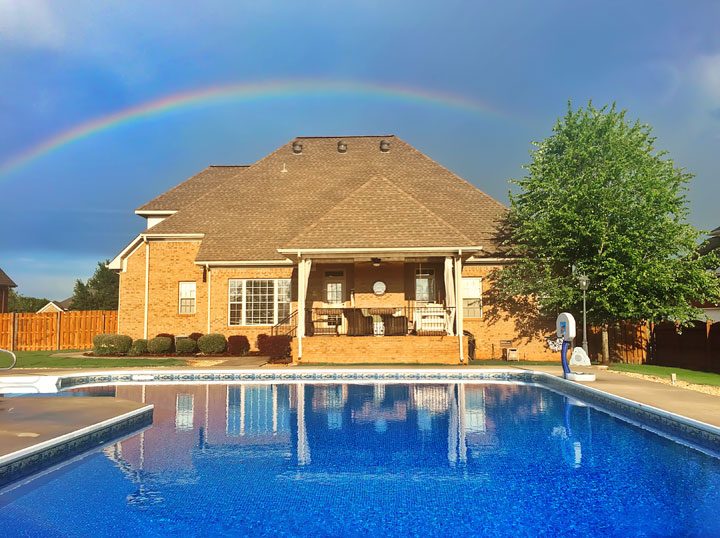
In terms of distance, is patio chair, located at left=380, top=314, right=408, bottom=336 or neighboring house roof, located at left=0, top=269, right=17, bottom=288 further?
neighboring house roof, located at left=0, top=269, right=17, bottom=288

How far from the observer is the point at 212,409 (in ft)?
39.2

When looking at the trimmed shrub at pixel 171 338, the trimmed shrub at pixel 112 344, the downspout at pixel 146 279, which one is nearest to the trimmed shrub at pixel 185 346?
the trimmed shrub at pixel 171 338

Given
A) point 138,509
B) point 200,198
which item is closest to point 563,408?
point 138,509

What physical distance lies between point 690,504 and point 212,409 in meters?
8.95

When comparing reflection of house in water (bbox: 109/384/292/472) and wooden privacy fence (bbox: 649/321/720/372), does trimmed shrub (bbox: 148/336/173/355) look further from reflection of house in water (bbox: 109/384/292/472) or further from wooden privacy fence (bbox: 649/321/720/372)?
wooden privacy fence (bbox: 649/321/720/372)

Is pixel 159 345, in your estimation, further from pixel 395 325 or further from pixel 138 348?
pixel 395 325

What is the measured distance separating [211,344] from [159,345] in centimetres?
224

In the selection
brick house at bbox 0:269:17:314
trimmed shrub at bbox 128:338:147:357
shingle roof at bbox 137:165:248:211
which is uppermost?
shingle roof at bbox 137:165:248:211

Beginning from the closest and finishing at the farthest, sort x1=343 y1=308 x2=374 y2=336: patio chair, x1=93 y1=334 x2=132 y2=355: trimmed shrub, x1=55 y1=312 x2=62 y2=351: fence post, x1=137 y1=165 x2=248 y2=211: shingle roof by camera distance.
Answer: x1=343 y1=308 x2=374 y2=336: patio chair → x1=93 y1=334 x2=132 y2=355: trimmed shrub → x1=137 y1=165 x2=248 y2=211: shingle roof → x1=55 y1=312 x2=62 y2=351: fence post

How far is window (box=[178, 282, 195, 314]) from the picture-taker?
2405 cm

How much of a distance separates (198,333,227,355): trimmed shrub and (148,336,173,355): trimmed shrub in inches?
59.8

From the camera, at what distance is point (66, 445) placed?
766cm

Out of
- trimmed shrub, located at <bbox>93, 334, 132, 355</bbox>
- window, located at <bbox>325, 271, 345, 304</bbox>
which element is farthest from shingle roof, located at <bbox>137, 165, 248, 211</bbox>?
window, located at <bbox>325, 271, 345, 304</bbox>

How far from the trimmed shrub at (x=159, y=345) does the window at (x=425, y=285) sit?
33.6 feet
